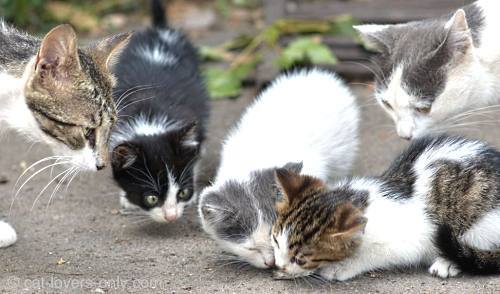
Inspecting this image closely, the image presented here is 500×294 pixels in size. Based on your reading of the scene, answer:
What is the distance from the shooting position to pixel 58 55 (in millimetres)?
3498

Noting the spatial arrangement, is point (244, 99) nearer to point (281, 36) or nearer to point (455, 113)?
point (281, 36)

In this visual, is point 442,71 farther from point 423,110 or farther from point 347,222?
point 347,222

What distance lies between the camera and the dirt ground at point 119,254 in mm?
3588

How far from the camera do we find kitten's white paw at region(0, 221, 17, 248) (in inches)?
160

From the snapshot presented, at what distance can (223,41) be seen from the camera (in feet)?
25.2

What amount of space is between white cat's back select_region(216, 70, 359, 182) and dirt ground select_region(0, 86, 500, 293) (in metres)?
0.38

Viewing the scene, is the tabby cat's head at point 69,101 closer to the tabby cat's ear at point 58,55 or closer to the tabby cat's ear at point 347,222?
the tabby cat's ear at point 58,55

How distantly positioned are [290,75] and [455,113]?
1.18 meters

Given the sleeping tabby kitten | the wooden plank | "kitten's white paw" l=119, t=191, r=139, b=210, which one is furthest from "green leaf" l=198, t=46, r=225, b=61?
the sleeping tabby kitten

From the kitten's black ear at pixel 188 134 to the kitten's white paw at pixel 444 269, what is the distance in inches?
59.9

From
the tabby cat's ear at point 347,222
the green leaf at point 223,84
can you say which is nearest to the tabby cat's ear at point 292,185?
the tabby cat's ear at point 347,222

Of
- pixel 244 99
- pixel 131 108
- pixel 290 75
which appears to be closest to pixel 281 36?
pixel 244 99

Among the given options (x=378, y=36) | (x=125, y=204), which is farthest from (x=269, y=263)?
(x=378, y=36)

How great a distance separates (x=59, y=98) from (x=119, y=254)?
0.94 meters
